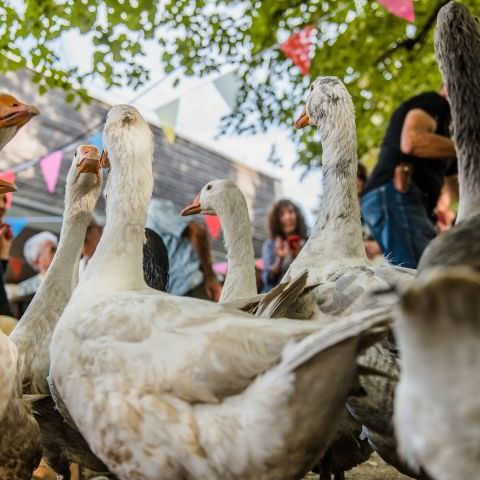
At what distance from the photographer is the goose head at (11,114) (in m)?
3.76

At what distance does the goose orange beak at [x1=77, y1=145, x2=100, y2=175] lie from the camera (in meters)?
3.75

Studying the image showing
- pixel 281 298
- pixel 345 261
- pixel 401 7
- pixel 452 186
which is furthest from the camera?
pixel 452 186

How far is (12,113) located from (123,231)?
1.35m

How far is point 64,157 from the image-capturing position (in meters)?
11.1

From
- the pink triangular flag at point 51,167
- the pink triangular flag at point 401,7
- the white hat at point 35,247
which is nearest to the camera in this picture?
the pink triangular flag at point 401,7

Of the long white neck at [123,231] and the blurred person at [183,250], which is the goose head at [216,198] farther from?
the long white neck at [123,231]

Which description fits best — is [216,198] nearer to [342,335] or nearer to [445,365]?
[342,335]

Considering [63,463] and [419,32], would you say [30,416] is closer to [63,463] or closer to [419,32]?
[63,463]

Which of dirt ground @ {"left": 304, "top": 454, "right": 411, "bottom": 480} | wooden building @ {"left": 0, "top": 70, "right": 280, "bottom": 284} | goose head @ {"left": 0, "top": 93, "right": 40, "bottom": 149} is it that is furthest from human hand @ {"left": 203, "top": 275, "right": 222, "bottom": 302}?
wooden building @ {"left": 0, "top": 70, "right": 280, "bottom": 284}

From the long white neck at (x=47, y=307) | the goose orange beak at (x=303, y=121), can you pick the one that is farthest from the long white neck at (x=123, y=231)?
the goose orange beak at (x=303, y=121)

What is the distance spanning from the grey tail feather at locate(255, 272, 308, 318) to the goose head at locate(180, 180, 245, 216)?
2057 millimetres

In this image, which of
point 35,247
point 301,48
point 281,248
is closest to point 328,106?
point 281,248

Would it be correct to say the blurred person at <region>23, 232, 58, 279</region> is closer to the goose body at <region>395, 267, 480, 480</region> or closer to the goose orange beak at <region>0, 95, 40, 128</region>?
the goose orange beak at <region>0, 95, 40, 128</region>

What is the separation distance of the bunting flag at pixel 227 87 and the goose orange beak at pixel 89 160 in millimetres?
3569
